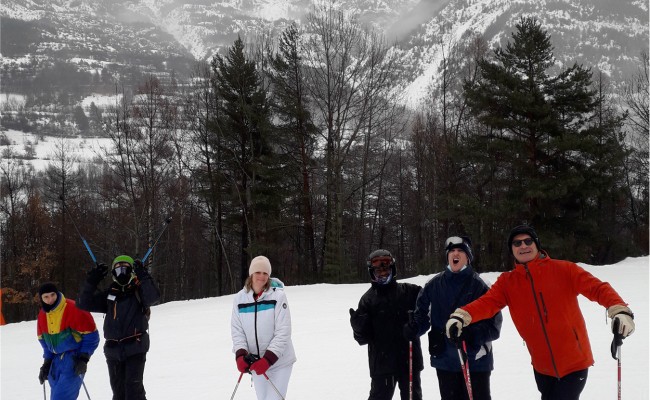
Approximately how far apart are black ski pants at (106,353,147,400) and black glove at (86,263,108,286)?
78 centimetres

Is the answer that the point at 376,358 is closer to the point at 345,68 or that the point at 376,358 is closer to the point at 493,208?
the point at 493,208

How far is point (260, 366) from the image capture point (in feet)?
12.0

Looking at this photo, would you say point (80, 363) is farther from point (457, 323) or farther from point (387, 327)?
point (457, 323)

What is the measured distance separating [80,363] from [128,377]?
67cm

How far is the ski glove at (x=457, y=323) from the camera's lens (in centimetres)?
308

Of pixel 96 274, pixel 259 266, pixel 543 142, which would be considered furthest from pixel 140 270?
pixel 543 142

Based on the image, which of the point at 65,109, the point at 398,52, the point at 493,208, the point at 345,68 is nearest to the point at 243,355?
the point at 493,208

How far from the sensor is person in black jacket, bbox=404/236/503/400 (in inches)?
136

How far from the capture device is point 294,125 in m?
22.1

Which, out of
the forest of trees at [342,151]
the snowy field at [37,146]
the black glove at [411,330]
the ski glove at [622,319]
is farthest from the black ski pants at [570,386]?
the snowy field at [37,146]

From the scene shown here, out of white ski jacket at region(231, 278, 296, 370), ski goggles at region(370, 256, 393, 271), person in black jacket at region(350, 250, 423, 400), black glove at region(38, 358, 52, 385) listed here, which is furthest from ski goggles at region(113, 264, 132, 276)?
ski goggles at region(370, 256, 393, 271)

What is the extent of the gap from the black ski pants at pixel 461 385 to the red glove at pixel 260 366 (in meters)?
1.36

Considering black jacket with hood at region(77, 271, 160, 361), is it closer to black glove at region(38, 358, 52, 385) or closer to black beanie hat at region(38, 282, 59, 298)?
black beanie hat at region(38, 282, 59, 298)

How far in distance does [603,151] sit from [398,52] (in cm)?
1058
